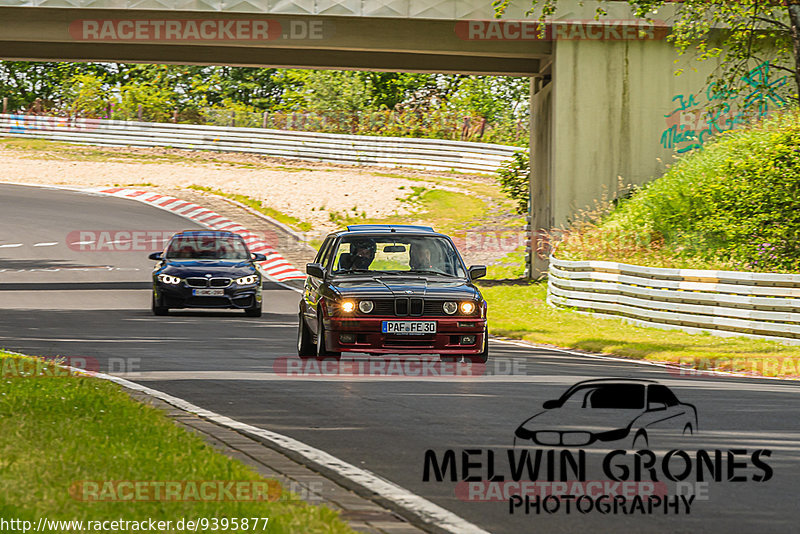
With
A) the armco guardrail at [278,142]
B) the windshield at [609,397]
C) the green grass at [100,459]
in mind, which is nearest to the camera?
the green grass at [100,459]

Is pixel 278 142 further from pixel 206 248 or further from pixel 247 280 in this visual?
pixel 247 280

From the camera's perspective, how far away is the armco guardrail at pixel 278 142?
173ft

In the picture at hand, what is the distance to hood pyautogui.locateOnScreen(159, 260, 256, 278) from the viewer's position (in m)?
22.1

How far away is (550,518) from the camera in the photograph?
6.66 meters

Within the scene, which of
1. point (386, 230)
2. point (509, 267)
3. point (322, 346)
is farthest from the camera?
point (509, 267)

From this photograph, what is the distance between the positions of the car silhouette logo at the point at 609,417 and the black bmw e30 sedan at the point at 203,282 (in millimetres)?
10591

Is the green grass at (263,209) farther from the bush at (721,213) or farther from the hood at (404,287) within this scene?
the hood at (404,287)

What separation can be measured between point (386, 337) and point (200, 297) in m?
8.89

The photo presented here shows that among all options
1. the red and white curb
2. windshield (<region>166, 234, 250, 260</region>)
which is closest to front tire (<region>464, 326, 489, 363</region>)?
windshield (<region>166, 234, 250, 260</region>)

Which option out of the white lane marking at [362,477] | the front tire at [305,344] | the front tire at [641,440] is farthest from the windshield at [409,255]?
the front tire at [641,440]

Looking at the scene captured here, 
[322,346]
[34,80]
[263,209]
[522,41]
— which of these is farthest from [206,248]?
[34,80]

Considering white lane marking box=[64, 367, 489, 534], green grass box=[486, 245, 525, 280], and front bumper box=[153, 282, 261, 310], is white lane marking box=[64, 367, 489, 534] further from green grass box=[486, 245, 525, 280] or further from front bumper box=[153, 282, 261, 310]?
green grass box=[486, 245, 525, 280]

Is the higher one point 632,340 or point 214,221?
point 214,221

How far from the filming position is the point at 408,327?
544 inches
